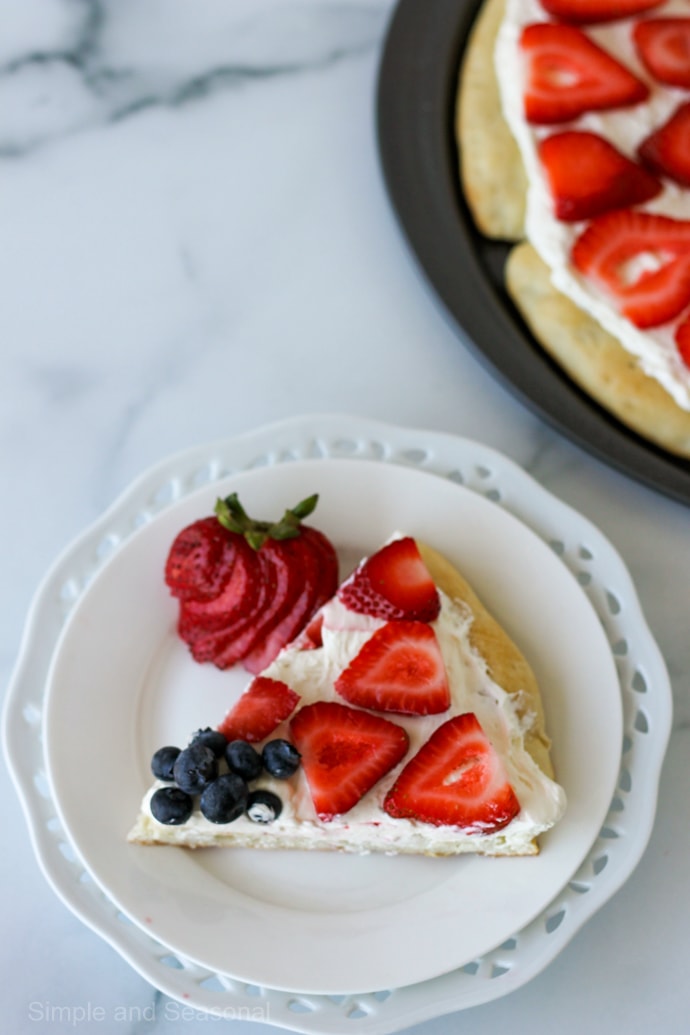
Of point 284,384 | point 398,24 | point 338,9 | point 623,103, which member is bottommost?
point 284,384

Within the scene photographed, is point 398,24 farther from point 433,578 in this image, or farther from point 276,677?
point 276,677

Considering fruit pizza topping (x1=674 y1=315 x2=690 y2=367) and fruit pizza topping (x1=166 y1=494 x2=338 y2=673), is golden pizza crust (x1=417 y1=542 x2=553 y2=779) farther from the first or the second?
fruit pizza topping (x1=674 y1=315 x2=690 y2=367)

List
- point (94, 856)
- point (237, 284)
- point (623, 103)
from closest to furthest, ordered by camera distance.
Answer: point (94, 856)
point (623, 103)
point (237, 284)

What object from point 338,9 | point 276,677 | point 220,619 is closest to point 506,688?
point 276,677

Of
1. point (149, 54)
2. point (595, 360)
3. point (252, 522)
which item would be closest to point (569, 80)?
point (595, 360)

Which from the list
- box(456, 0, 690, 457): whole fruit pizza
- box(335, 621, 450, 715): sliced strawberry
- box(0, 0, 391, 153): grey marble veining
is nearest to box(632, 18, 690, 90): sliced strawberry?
box(456, 0, 690, 457): whole fruit pizza

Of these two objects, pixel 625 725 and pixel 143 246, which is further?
pixel 143 246

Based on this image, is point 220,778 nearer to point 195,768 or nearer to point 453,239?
point 195,768

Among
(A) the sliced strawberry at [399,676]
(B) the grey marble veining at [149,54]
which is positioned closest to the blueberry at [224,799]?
(A) the sliced strawberry at [399,676]
